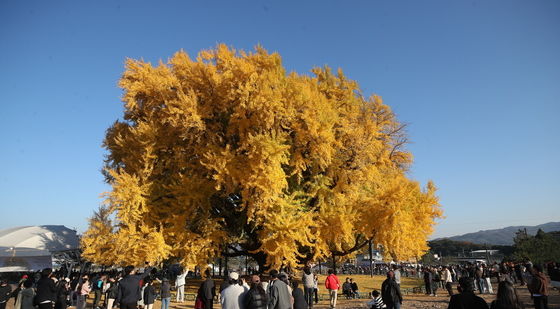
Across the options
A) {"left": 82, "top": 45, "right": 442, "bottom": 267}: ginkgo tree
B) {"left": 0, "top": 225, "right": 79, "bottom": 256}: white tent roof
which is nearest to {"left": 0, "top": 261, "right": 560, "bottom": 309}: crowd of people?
{"left": 82, "top": 45, "right": 442, "bottom": 267}: ginkgo tree

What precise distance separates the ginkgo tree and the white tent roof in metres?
11.8

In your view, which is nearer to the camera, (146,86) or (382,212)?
(382,212)

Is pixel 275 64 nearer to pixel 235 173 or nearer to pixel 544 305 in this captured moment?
pixel 235 173

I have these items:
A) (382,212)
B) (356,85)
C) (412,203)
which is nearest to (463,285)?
(382,212)

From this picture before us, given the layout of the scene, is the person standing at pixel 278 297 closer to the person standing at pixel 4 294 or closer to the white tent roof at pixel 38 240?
the person standing at pixel 4 294

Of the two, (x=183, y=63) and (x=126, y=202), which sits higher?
(x=183, y=63)

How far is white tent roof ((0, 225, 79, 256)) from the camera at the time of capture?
25.6 metres

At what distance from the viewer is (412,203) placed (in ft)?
60.6

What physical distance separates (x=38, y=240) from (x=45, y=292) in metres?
26.0

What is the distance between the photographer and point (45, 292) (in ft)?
24.4

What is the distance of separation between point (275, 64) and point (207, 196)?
28.2ft

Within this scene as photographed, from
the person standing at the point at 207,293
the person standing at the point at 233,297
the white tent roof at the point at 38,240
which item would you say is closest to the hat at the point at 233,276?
the person standing at the point at 233,297

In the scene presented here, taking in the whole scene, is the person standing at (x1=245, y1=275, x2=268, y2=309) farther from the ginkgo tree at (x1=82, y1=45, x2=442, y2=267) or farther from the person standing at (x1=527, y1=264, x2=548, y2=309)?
the ginkgo tree at (x1=82, y1=45, x2=442, y2=267)

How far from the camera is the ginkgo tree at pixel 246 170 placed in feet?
52.2
